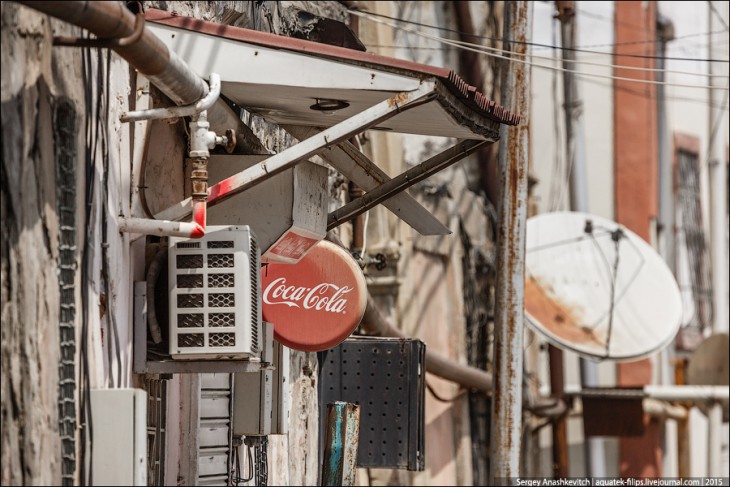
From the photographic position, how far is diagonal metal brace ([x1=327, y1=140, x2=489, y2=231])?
789cm

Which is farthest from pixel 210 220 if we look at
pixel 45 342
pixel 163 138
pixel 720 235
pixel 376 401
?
pixel 720 235

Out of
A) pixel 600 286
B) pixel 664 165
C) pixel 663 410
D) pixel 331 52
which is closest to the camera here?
pixel 331 52

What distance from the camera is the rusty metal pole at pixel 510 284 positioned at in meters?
12.4

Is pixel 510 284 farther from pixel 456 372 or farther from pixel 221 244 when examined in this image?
pixel 221 244

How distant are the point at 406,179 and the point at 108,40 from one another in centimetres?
316

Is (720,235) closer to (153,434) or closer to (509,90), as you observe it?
(509,90)

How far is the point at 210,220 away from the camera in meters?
7.28

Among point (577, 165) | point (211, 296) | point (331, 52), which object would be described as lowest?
point (211, 296)

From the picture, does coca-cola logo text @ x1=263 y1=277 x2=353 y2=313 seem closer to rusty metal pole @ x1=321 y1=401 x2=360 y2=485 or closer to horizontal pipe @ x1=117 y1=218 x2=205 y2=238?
rusty metal pole @ x1=321 y1=401 x2=360 y2=485

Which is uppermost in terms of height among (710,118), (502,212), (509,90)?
(710,118)

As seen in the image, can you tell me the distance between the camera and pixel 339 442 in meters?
9.56

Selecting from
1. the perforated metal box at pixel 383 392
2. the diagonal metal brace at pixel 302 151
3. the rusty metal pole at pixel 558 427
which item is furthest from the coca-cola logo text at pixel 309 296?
the rusty metal pole at pixel 558 427

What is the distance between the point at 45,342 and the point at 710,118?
2502 centimetres

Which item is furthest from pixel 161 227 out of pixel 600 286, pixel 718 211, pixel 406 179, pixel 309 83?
pixel 718 211
